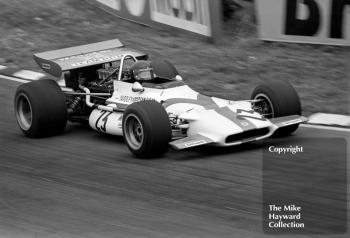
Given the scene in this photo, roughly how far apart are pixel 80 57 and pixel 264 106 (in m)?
2.64

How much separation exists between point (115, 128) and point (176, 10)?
6.56 m

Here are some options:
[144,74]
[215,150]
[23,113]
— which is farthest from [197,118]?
[23,113]

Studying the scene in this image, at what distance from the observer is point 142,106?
8172 millimetres

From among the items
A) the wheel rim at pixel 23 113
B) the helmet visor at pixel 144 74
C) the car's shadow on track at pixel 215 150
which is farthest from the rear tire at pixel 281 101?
the wheel rim at pixel 23 113

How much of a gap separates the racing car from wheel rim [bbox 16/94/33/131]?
0.01m

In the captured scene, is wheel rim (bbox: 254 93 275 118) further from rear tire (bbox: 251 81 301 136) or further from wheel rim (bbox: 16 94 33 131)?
wheel rim (bbox: 16 94 33 131)

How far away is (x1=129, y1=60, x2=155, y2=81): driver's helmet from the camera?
930cm

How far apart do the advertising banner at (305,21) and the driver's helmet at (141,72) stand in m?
4.46

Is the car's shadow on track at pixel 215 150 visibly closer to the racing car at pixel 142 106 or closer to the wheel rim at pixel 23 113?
the racing car at pixel 142 106

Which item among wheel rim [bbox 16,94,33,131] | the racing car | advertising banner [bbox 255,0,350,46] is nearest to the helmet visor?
the racing car

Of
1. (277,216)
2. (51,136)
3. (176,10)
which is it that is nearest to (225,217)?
(277,216)

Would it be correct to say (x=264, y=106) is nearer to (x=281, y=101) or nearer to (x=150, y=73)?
(x=281, y=101)

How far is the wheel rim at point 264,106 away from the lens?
9027 mm

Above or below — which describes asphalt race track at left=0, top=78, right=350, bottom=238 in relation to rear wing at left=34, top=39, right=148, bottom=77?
below
